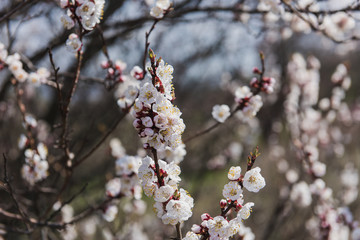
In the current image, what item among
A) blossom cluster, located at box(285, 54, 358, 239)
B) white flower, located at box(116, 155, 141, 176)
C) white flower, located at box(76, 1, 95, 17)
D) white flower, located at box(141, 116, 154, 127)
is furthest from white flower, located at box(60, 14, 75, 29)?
blossom cluster, located at box(285, 54, 358, 239)

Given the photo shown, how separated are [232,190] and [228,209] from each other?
0.30 ft

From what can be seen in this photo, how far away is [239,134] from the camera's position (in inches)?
326

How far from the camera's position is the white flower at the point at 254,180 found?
4.87 ft

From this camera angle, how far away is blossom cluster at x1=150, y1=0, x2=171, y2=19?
206 centimetres

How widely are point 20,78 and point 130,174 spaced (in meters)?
1.23

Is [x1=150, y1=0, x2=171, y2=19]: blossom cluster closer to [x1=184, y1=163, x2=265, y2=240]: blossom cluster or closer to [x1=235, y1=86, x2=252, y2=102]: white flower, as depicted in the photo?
[x1=235, y1=86, x2=252, y2=102]: white flower

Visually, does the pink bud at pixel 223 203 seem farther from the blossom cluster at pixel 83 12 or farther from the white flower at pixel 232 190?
the blossom cluster at pixel 83 12

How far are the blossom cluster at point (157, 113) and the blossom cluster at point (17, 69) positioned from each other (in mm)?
1608

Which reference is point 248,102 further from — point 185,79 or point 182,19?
point 185,79

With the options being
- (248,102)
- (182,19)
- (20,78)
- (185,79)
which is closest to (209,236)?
(248,102)

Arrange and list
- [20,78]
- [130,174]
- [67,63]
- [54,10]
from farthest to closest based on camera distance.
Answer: [67,63] → [54,10] → [20,78] → [130,174]

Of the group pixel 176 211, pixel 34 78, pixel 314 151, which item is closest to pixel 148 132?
pixel 176 211

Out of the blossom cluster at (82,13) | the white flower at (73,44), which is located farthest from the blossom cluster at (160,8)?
the white flower at (73,44)

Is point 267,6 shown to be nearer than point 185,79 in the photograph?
Yes
